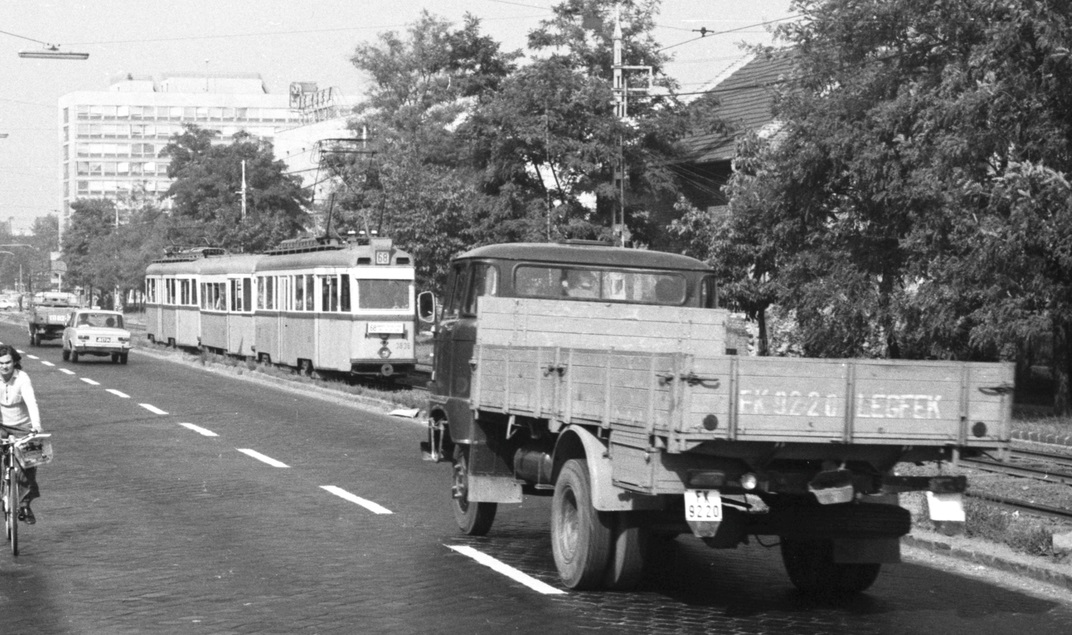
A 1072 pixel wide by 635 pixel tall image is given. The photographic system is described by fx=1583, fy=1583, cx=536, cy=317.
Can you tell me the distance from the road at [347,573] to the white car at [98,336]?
89.7ft

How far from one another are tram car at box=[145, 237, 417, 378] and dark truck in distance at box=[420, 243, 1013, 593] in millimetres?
22093

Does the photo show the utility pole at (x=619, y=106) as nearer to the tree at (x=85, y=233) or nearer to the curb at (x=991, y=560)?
the curb at (x=991, y=560)

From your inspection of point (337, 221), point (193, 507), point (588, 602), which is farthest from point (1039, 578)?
point (337, 221)

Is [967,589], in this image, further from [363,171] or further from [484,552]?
[363,171]

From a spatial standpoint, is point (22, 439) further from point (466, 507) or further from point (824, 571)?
point (824, 571)

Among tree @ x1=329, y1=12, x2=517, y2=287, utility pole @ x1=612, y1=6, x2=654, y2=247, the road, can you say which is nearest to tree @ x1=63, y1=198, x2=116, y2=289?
tree @ x1=329, y1=12, x2=517, y2=287

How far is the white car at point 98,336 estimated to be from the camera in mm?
45469

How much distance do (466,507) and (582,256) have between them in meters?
2.38

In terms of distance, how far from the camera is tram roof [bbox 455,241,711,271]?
13336mm

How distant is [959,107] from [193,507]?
1502 cm

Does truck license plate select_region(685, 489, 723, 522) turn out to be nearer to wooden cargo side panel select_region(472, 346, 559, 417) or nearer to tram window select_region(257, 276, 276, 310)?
wooden cargo side panel select_region(472, 346, 559, 417)

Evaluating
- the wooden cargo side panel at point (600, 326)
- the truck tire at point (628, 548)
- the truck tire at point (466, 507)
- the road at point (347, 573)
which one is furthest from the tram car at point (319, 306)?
the truck tire at point (628, 548)

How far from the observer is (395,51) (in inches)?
3068

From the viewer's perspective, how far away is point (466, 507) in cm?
1282
